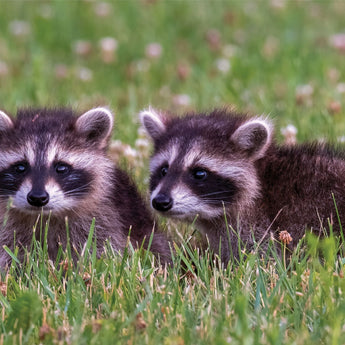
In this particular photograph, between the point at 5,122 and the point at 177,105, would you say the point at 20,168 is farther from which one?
the point at 177,105

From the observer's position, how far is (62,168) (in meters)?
6.58

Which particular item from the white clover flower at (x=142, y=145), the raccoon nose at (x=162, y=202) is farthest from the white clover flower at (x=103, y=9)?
the raccoon nose at (x=162, y=202)

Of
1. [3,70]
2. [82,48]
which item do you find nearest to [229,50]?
[82,48]

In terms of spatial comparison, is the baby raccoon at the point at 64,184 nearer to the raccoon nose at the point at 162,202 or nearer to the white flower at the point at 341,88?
the raccoon nose at the point at 162,202

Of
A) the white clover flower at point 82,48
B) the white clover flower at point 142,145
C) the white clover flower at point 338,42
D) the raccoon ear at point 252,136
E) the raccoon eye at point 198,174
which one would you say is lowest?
the white clover flower at point 82,48

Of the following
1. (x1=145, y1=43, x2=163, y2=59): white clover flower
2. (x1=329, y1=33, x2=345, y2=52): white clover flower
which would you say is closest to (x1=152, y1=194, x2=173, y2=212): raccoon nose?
(x1=145, y1=43, x2=163, y2=59): white clover flower

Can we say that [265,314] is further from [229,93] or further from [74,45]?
[74,45]

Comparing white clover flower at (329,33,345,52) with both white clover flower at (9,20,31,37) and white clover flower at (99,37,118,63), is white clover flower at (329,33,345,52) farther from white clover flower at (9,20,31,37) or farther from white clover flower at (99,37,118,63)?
white clover flower at (9,20,31,37)

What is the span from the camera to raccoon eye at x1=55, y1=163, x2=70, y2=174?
21.5 ft

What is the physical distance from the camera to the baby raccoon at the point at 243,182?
6.44 meters

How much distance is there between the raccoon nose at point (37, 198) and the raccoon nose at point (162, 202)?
0.90 m

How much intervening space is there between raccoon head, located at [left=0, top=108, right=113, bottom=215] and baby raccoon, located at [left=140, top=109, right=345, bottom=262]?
1.99 ft

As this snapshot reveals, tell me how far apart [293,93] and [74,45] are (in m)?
5.01

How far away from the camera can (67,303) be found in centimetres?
504
